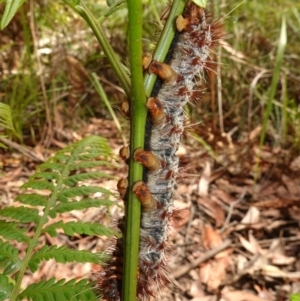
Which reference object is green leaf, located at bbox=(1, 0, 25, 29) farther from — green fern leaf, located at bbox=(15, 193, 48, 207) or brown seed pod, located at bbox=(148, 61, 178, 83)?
green fern leaf, located at bbox=(15, 193, 48, 207)

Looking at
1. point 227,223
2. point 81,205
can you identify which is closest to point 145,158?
point 81,205

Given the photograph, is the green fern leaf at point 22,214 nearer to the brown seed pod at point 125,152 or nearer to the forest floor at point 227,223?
the brown seed pod at point 125,152

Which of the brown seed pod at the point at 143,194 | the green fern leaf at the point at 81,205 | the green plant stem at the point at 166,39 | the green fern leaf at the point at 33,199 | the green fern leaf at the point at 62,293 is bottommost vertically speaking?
the green fern leaf at the point at 62,293

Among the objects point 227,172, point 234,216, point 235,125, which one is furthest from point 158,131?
point 235,125

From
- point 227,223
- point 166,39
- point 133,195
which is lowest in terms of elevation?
point 133,195

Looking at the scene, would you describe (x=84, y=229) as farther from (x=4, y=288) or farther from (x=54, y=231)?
(x=4, y=288)

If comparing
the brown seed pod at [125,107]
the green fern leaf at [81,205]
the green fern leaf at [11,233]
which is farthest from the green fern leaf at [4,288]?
the brown seed pod at [125,107]
